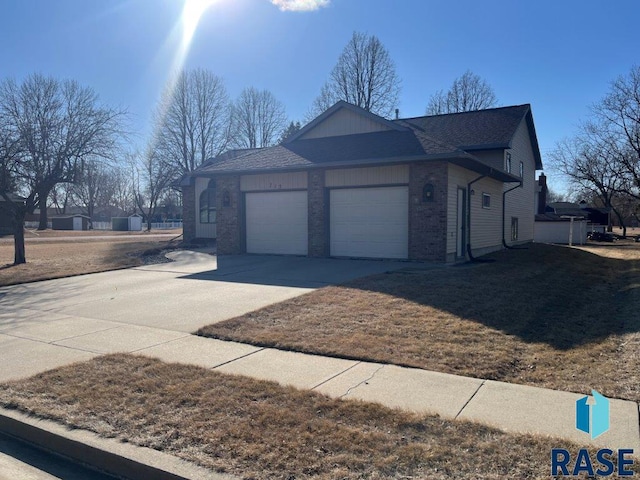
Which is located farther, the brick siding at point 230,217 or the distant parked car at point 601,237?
the distant parked car at point 601,237

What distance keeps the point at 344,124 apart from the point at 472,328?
42.6 ft

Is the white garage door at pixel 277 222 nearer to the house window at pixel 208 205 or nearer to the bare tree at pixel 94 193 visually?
the house window at pixel 208 205

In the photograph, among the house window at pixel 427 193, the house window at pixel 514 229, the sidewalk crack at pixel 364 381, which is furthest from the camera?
the house window at pixel 514 229

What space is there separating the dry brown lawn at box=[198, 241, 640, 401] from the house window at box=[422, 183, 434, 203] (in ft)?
11.3

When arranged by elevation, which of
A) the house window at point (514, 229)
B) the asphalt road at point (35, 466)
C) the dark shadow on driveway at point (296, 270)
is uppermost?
the house window at point (514, 229)

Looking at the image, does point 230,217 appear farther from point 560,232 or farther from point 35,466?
point 560,232

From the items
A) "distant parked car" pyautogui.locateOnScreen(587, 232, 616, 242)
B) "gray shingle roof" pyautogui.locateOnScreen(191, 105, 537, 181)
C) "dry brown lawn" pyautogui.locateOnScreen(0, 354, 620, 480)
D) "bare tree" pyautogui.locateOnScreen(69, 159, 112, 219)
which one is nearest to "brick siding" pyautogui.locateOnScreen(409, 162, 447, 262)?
"gray shingle roof" pyautogui.locateOnScreen(191, 105, 537, 181)

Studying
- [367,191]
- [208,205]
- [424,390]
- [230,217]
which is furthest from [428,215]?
[208,205]

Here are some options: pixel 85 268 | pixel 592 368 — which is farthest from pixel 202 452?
pixel 85 268

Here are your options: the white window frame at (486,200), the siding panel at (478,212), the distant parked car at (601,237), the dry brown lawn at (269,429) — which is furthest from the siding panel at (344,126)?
the distant parked car at (601,237)

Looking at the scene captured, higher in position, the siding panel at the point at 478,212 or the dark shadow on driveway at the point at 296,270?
the siding panel at the point at 478,212

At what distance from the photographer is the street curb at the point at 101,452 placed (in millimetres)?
3367

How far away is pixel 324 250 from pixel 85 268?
307 inches

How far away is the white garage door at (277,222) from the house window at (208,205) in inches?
324
